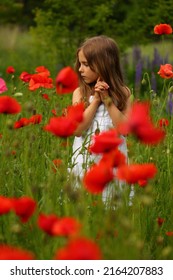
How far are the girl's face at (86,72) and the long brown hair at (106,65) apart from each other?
2 cm

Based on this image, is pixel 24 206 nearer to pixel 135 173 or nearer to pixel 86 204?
pixel 135 173

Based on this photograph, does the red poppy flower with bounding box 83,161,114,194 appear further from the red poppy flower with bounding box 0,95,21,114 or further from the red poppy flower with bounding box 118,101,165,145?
the red poppy flower with bounding box 0,95,21,114

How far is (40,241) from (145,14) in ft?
18.7

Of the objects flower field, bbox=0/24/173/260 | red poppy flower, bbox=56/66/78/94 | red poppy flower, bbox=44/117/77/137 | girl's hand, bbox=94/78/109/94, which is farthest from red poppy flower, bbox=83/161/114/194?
girl's hand, bbox=94/78/109/94

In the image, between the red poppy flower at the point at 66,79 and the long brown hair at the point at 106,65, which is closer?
the red poppy flower at the point at 66,79

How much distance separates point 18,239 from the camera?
6.11 ft

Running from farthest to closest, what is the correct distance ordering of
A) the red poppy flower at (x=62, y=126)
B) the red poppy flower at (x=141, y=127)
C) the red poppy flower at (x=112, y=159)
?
1. the red poppy flower at (x=62, y=126)
2. the red poppy flower at (x=112, y=159)
3. the red poppy flower at (x=141, y=127)

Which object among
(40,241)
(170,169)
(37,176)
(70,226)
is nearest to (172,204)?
(170,169)

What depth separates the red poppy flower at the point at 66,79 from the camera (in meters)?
1.73

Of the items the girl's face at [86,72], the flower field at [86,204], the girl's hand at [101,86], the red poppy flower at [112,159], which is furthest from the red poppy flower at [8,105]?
the girl's face at [86,72]

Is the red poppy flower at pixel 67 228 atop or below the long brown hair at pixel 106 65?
below

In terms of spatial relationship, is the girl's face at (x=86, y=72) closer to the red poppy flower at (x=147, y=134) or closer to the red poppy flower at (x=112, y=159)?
the red poppy flower at (x=112, y=159)

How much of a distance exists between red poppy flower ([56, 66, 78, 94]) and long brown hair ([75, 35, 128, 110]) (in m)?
1.12

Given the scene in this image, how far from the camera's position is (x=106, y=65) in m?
2.95
